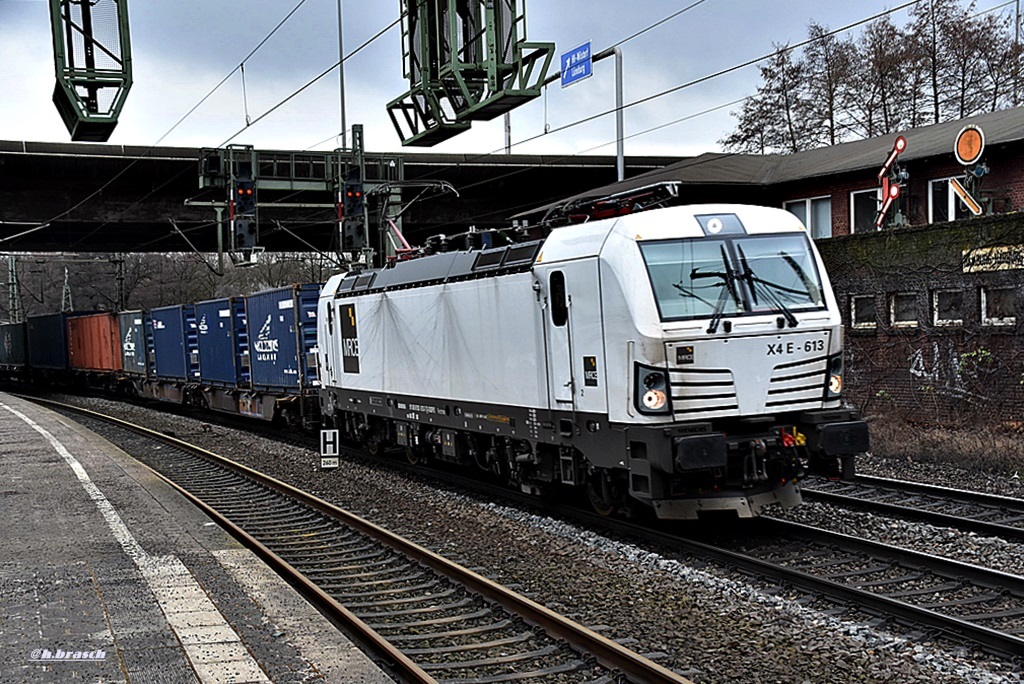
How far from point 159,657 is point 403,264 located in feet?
31.5

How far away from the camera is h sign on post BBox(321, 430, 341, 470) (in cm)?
1747

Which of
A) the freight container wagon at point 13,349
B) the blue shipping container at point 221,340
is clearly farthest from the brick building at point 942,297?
the freight container wagon at point 13,349

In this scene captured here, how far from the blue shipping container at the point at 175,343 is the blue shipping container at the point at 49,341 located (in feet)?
45.5

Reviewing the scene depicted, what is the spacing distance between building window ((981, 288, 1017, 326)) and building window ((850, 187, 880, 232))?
35.9 ft

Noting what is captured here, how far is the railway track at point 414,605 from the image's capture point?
23.1 ft

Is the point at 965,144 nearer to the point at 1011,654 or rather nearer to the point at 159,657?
the point at 1011,654

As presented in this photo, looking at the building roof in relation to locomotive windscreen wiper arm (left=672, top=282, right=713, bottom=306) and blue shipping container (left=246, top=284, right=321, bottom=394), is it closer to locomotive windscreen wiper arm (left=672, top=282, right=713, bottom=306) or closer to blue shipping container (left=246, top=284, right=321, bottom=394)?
blue shipping container (left=246, top=284, right=321, bottom=394)

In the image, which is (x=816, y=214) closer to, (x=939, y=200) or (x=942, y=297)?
(x=939, y=200)

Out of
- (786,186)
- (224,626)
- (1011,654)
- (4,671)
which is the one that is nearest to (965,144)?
(786,186)

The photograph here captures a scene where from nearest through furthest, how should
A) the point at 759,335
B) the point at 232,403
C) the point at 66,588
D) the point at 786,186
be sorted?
the point at 66,588 < the point at 759,335 < the point at 232,403 < the point at 786,186

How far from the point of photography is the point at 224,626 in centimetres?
746

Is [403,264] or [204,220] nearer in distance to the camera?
[403,264]

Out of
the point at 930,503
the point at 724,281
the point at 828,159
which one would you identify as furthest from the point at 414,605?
the point at 828,159

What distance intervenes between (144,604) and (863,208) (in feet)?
79.9
